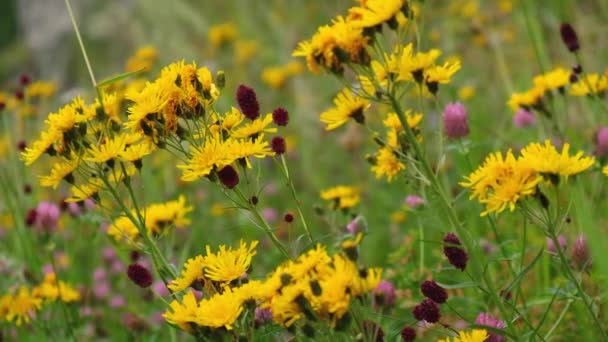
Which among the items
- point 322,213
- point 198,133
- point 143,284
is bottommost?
point 322,213

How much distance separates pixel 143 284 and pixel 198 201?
198 centimetres

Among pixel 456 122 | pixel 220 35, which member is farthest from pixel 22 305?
pixel 220 35

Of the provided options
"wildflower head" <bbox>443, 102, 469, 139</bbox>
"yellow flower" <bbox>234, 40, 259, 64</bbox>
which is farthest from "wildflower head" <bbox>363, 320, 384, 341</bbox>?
"yellow flower" <bbox>234, 40, 259, 64</bbox>

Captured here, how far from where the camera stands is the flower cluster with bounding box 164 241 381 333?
37.0 inches

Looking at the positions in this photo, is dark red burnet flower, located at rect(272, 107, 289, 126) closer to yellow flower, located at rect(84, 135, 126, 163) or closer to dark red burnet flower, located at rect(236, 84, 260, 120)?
dark red burnet flower, located at rect(236, 84, 260, 120)

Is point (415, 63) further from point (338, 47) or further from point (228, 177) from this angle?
point (228, 177)

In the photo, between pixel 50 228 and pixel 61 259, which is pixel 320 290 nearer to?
pixel 50 228

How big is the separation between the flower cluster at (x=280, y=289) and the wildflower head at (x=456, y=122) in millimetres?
652

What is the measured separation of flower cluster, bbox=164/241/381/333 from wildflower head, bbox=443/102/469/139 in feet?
2.14

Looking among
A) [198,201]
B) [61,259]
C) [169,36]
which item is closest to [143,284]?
[61,259]

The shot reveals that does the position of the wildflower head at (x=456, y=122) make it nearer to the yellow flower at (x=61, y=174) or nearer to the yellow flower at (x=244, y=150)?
the yellow flower at (x=244, y=150)

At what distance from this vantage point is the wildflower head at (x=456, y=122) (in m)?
1.64

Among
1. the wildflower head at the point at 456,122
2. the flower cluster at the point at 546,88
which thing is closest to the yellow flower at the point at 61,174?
the wildflower head at the point at 456,122

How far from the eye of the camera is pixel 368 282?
0.96 meters
